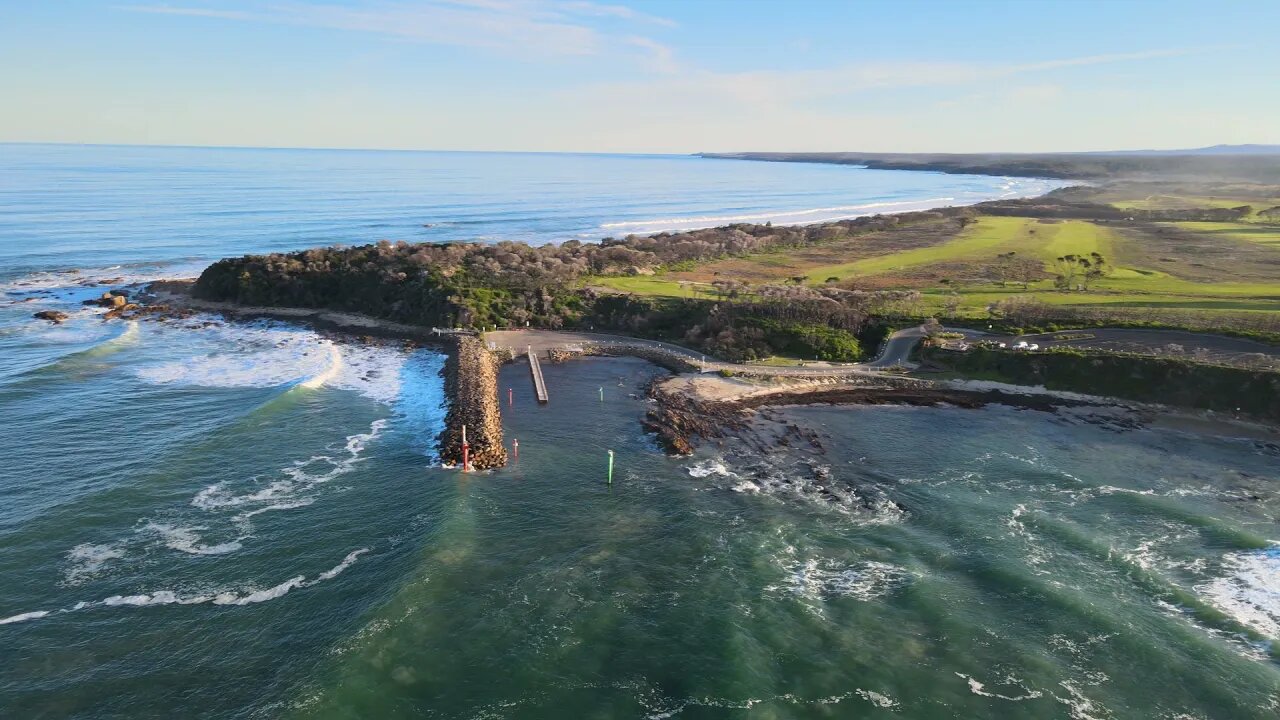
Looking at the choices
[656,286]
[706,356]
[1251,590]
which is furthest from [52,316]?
[1251,590]

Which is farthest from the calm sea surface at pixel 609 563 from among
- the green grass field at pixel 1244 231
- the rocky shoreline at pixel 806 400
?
the green grass field at pixel 1244 231

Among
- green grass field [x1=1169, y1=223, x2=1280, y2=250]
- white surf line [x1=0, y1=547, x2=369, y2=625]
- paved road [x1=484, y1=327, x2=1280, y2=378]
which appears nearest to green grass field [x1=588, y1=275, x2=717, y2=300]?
paved road [x1=484, y1=327, x2=1280, y2=378]

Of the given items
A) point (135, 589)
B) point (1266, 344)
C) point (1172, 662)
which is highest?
point (1266, 344)

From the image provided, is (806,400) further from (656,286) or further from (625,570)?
(656,286)

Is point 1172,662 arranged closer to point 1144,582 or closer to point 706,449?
point 1144,582

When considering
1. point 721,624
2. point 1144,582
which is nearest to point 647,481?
point 721,624

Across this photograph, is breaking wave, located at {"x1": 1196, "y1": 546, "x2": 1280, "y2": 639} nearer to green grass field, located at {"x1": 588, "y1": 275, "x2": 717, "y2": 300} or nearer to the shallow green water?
the shallow green water
